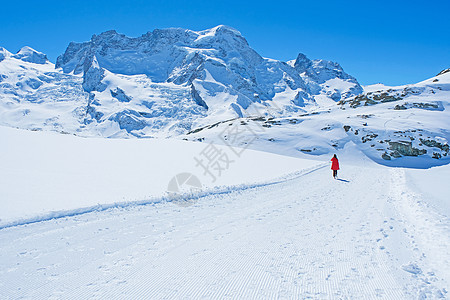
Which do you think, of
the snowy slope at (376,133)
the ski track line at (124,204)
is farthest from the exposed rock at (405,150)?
the ski track line at (124,204)

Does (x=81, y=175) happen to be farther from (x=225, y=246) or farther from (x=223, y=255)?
(x=223, y=255)

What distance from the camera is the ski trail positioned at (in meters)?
4.27

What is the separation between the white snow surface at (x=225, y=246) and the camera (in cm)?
431

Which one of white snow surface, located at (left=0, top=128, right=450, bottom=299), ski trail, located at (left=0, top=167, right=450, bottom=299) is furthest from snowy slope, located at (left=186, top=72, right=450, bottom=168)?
ski trail, located at (left=0, top=167, right=450, bottom=299)

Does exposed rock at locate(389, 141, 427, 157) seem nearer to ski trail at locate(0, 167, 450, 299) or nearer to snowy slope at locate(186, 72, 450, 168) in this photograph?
snowy slope at locate(186, 72, 450, 168)

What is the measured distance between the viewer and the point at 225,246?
5898 mm

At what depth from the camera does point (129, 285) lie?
14.3 ft

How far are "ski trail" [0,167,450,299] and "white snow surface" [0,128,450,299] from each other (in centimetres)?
2

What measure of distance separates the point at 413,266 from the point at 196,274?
14.0 ft

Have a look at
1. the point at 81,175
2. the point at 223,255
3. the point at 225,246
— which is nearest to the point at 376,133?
the point at 81,175

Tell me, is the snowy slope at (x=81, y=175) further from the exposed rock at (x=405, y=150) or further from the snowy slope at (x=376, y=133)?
the exposed rock at (x=405, y=150)

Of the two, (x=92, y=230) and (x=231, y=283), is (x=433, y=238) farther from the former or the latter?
(x=92, y=230)

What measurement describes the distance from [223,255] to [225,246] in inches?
17.6

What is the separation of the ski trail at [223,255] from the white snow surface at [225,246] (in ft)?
0.08
